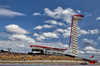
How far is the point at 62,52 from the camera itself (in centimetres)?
10494

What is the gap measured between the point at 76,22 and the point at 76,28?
5.10 meters

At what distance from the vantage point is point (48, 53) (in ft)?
326

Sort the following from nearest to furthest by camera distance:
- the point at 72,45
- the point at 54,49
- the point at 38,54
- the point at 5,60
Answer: the point at 5,60 → the point at 38,54 → the point at 54,49 → the point at 72,45

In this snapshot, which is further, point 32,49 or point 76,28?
point 76,28

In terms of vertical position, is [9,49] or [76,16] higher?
[76,16]

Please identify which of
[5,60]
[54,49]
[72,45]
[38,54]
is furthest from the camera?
[72,45]

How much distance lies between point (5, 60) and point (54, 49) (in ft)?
134

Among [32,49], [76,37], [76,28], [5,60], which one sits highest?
[76,28]

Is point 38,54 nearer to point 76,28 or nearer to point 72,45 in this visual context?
point 72,45

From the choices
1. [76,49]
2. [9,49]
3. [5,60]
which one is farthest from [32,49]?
[76,49]

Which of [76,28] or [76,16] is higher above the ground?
[76,16]

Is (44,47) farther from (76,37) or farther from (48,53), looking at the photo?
(76,37)

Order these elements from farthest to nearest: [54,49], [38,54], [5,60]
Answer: [54,49]
[38,54]
[5,60]

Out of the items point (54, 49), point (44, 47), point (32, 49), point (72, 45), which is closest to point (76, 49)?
point (72, 45)
